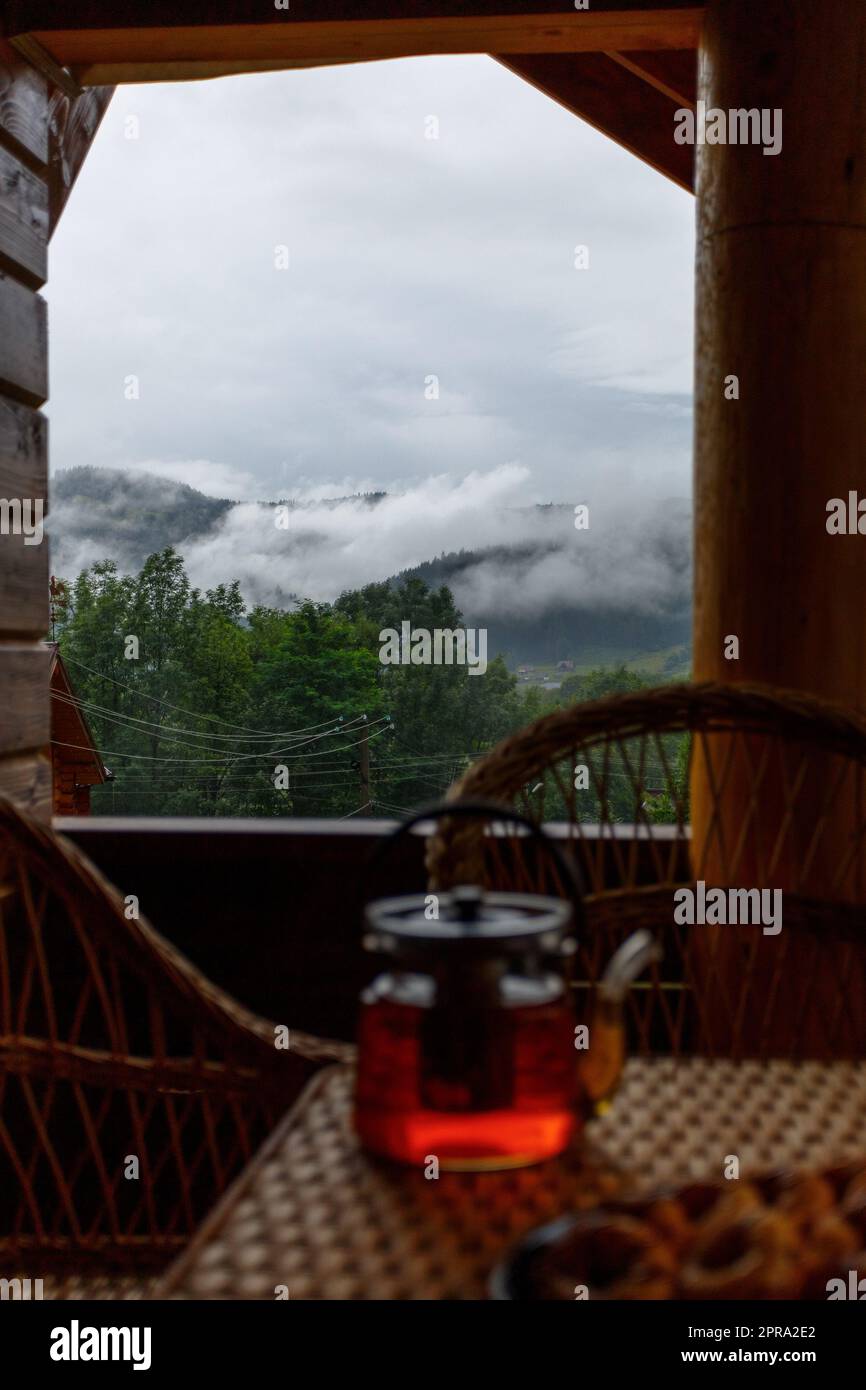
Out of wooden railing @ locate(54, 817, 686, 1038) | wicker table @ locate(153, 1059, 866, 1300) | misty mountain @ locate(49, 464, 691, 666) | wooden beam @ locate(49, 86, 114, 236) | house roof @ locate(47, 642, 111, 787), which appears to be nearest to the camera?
wicker table @ locate(153, 1059, 866, 1300)

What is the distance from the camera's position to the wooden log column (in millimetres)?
1535

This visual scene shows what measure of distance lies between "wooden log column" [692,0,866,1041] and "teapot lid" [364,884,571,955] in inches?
39.7

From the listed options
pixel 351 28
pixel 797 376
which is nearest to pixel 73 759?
pixel 351 28

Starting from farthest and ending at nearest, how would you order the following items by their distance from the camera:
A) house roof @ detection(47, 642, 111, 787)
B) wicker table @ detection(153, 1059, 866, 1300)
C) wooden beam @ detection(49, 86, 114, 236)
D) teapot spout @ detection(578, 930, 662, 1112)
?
house roof @ detection(47, 642, 111, 787) < wooden beam @ detection(49, 86, 114, 236) < teapot spout @ detection(578, 930, 662, 1112) < wicker table @ detection(153, 1059, 866, 1300)

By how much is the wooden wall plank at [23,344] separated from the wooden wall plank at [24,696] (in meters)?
0.42

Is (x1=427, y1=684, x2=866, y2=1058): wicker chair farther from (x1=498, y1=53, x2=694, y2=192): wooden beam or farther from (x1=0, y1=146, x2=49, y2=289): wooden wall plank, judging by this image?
(x1=498, y1=53, x2=694, y2=192): wooden beam

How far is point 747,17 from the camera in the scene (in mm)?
1559

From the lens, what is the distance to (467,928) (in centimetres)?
55

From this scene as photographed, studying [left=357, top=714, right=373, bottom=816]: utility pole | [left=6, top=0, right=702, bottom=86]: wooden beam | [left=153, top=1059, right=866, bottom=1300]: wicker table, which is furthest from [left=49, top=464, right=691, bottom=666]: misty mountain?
[left=153, top=1059, right=866, bottom=1300]: wicker table

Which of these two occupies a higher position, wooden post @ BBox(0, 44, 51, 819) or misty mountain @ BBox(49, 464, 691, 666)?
misty mountain @ BBox(49, 464, 691, 666)

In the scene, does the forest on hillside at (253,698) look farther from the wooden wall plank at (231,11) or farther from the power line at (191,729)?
the wooden wall plank at (231,11)

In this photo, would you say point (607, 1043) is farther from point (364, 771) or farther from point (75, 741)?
point (364, 771)

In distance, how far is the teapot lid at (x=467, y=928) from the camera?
20.9 inches

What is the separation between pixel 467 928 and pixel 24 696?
4.48 ft
